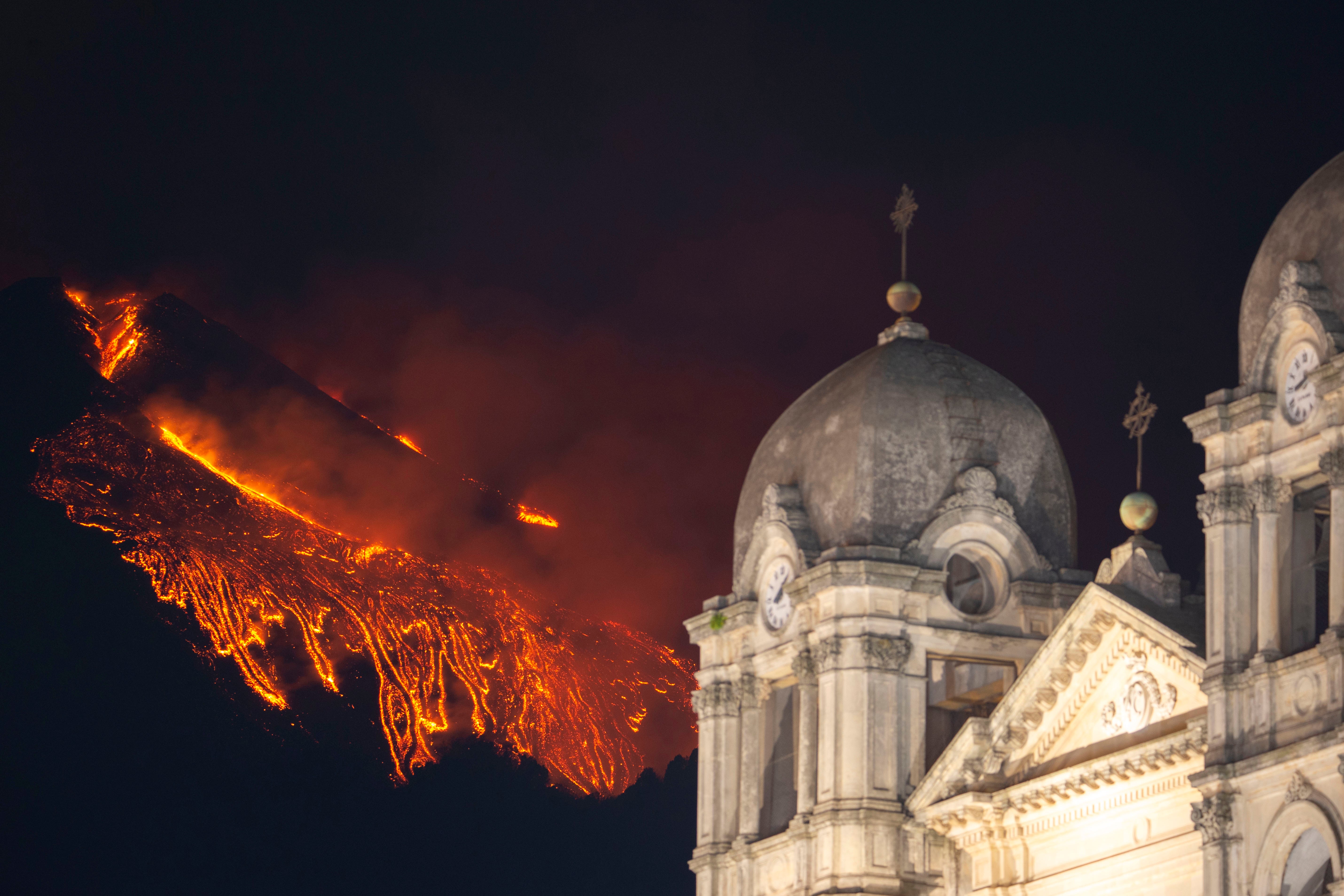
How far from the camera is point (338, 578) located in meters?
89.6

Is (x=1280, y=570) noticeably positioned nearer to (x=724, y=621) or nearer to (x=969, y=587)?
(x=969, y=587)

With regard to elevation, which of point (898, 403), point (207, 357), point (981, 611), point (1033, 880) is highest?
point (207, 357)

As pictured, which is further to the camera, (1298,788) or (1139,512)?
(1139,512)

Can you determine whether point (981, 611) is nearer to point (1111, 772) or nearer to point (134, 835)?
point (1111, 772)

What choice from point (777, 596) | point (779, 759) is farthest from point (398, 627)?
point (777, 596)

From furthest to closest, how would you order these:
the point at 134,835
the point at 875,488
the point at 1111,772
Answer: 1. the point at 134,835
2. the point at 875,488
3. the point at 1111,772

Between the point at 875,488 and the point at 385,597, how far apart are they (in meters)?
47.3

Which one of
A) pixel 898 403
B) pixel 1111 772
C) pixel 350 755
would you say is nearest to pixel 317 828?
pixel 350 755

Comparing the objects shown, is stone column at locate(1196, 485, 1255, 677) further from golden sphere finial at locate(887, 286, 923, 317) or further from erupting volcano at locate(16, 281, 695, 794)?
erupting volcano at locate(16, 281, 695, 794)

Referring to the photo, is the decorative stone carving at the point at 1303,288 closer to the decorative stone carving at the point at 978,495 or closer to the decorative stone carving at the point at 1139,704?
the decorative stone carving at the point at 1139,704

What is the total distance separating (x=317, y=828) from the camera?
8850 cm

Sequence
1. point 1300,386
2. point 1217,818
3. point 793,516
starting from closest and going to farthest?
point 1217,818 < point 1300,386 < point 793,516

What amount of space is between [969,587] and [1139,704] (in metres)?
6.94

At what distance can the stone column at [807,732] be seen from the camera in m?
43.2
